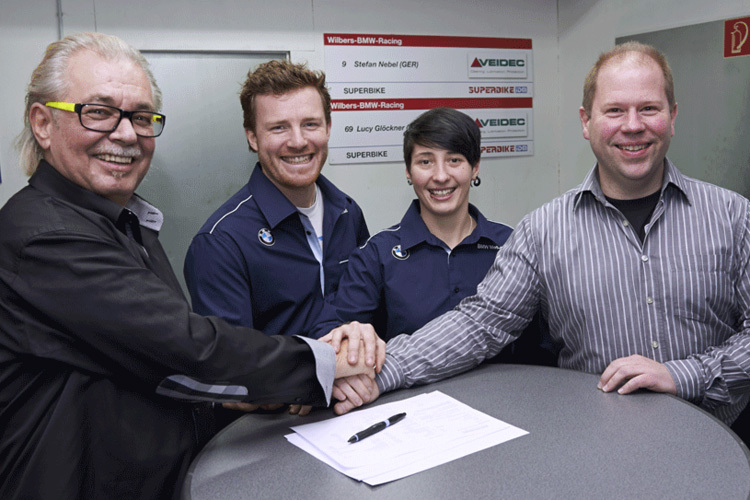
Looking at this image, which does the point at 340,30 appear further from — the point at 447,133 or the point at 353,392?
the point at 353,392

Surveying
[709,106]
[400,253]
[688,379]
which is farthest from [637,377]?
[709,106]

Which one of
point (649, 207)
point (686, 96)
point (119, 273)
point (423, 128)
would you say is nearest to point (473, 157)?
point (423, 128)

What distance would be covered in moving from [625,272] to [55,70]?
1506 mm

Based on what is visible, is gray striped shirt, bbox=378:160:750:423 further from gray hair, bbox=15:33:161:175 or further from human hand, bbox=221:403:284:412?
gray hair, bbox=15:33:161:175

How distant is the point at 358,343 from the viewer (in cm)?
152

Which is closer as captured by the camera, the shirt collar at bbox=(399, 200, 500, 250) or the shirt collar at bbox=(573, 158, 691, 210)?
the shirt collar at bbox=(573, 158, 691, 210)

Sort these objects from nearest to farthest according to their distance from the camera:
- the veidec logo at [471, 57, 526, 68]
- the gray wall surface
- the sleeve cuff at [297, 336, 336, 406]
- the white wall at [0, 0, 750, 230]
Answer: the sleeve cuff at [297, 336, 336, 406]
the white wall at [0, 0, 750, 230]
the gray wall surface
the veidec logo at [471, 57, 526, 68]

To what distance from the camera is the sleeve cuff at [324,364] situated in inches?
52.3

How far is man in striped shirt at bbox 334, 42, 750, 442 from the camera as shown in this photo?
1.61 m

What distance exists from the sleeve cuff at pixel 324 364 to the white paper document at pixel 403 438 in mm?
75

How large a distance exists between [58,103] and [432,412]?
1069 millimetres

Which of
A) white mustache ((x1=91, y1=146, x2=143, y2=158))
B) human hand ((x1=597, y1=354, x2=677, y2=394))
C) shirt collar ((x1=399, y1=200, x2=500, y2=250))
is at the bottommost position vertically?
human hand ((x1=597, y1=354, x2=677, y2=394))

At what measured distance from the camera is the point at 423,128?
6.94 feet

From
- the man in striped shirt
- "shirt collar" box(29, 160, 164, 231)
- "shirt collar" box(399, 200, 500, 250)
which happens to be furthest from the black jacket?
"shirt collar" box(399, 200, 500, 250)
